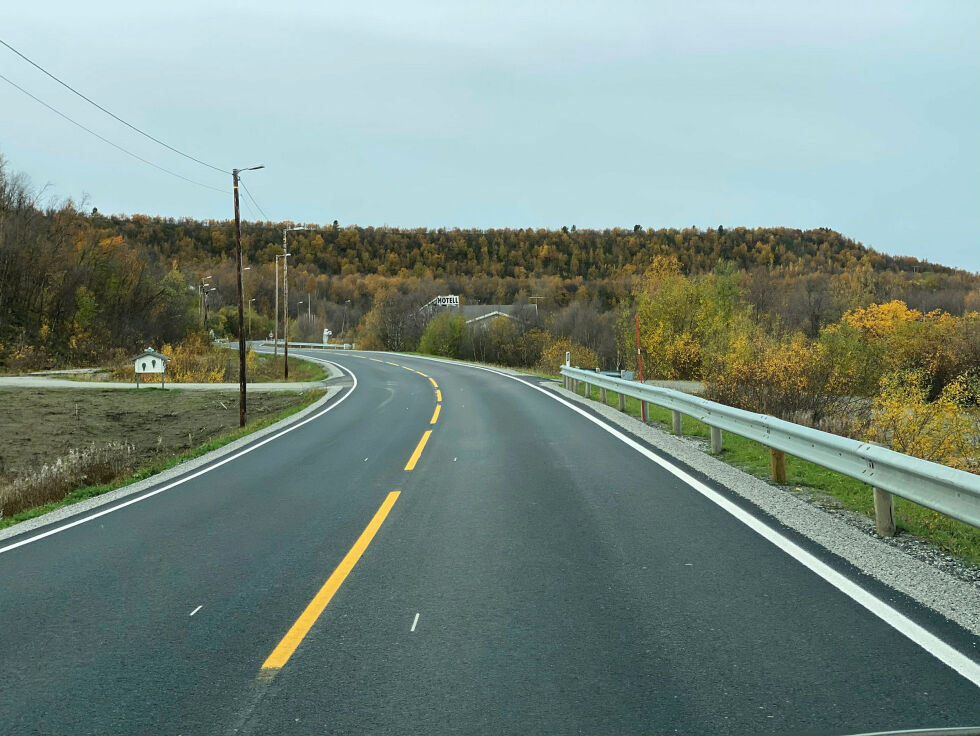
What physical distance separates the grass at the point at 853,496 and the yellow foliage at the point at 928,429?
2931 mm

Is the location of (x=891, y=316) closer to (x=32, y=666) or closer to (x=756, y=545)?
(x=756, y=545)

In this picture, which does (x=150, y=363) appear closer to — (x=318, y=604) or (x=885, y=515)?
(x=318, y=604)

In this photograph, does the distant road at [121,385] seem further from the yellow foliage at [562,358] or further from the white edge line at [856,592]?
the white edge line at [856,592]

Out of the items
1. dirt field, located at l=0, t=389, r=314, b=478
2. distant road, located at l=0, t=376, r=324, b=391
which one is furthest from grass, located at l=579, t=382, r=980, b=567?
distant road, located at l=0, t=376, r=324, b=391

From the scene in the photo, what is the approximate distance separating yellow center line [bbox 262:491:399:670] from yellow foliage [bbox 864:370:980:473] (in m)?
10.0

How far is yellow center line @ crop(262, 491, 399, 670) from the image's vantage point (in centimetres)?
388

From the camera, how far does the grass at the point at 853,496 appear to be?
5.83 metres

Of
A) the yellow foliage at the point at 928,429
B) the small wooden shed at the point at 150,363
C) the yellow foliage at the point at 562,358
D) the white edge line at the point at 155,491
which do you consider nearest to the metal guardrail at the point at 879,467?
the yellow foliage at the point at 928,429

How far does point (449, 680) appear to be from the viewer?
354cm

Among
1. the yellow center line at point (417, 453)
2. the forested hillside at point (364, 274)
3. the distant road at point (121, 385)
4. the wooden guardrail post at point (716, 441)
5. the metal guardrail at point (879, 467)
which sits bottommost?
the distant road at point (121, 385)

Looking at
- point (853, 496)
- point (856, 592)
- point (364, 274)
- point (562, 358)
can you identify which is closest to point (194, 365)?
point (562, 358)

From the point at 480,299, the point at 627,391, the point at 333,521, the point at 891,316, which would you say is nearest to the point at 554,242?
the point at 480,299

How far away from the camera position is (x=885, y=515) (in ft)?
20.0

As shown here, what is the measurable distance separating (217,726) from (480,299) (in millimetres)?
128517
